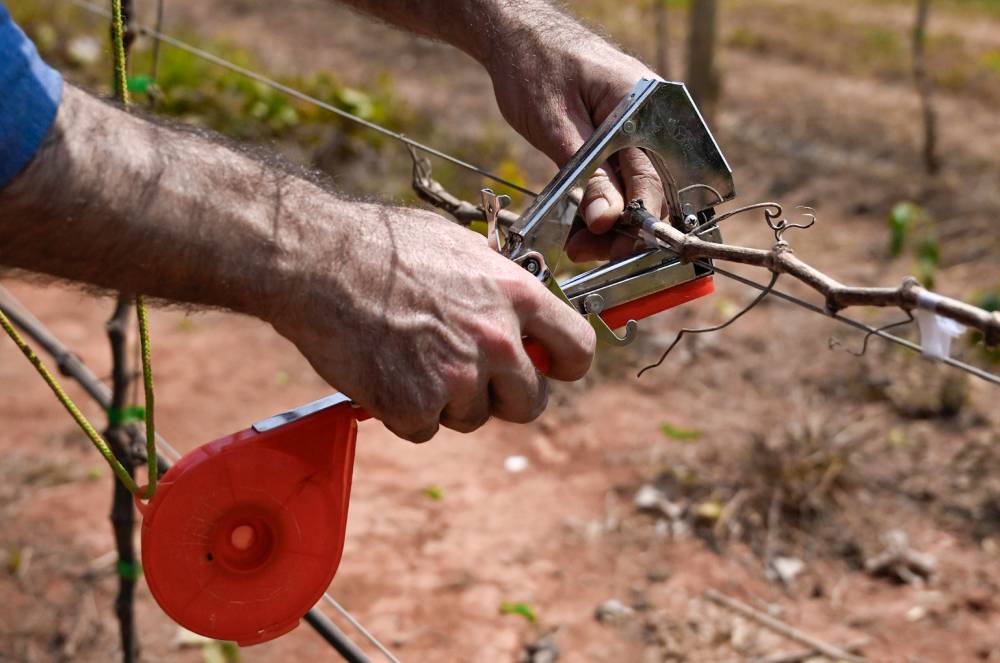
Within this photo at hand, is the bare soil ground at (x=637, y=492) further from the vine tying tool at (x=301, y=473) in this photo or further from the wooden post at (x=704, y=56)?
the wooden post at (x=704, y=56)

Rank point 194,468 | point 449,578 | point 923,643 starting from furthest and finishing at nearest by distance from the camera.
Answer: point 449,578 → point 923,643 → point 194,468

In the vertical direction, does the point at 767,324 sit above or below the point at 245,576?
below

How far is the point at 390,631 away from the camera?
2877mm

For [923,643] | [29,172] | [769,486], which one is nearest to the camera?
[29,172]

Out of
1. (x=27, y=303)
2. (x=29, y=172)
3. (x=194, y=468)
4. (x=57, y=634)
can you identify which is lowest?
(x=27, y=303)

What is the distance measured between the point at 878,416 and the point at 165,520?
112 inches

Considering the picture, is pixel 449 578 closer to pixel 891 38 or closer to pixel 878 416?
pixel 878 416

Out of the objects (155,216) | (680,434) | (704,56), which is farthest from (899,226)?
(155,216)

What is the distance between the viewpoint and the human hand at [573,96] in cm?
187

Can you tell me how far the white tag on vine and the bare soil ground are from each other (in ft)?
4.95

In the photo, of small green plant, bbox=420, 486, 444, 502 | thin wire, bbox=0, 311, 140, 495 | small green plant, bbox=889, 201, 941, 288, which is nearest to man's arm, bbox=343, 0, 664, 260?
thin wire, bbox=0, 311, 140, 495

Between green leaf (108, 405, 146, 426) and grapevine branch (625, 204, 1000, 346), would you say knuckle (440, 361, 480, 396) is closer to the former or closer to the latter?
grapevine branch (625, 204, 1000, 346)

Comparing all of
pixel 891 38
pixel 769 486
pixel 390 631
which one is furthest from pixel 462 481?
pixel 891 38

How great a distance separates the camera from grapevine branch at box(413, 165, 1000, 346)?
119 cm
